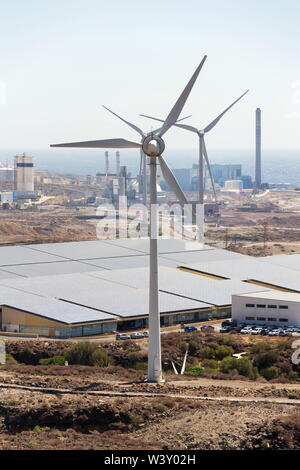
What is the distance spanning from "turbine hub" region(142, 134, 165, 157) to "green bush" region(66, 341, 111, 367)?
1361 centimetres

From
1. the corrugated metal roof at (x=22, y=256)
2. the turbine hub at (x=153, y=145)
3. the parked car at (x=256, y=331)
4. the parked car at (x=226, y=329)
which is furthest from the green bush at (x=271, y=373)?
the corrugated metal roof at (x=22, y=256)

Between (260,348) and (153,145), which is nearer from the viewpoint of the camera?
(153,145)

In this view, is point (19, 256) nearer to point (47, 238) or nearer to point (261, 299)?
point (261, 299)

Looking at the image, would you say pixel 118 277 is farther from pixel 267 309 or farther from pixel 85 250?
pixel 267 309

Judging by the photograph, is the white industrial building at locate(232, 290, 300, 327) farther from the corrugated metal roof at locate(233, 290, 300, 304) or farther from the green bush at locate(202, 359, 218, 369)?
the green bush at locate(202, 359, 218, 369)

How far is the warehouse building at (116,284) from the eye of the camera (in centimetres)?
6869

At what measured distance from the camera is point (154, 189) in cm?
4972

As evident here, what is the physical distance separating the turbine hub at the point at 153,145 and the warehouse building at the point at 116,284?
2095 cm

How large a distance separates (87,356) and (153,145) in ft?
47.1

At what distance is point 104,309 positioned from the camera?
70312mm

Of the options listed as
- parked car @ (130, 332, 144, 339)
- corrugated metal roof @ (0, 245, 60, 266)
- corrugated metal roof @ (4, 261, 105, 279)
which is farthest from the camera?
corrugated metal roof @ (0, 245, 60, 266)

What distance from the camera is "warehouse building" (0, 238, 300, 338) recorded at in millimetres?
68688

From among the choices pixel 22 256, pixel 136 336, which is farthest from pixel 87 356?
pixel 22 256

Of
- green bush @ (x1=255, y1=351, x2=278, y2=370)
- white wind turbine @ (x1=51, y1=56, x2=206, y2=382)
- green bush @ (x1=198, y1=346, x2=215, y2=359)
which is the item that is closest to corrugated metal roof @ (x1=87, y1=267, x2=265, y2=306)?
green bush @ (x1=198, y1=346, x2=215, y2=359)
